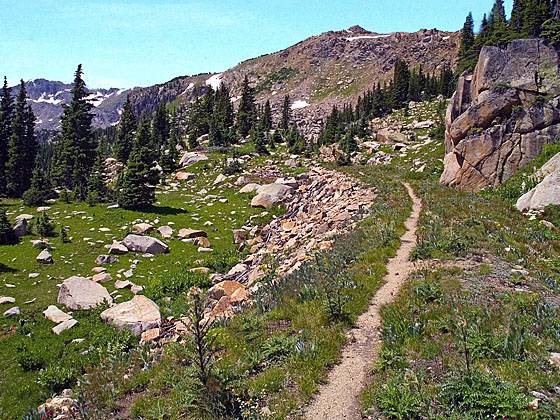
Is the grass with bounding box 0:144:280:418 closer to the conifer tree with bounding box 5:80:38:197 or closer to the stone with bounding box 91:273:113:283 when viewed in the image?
the stone with bounding box 91:273:113:283

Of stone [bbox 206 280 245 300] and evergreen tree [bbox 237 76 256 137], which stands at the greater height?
evergreen tree [bbox 237 76 256 137]

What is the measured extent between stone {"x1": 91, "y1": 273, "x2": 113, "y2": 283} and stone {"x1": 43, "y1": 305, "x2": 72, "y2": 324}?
3.65 m

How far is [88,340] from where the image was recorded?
14.8 metres

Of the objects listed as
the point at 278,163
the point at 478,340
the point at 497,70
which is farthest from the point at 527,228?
the point at 278,163

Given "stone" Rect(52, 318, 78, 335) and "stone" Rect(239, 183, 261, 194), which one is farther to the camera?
"stone" Rect(239, 183, 261, 194)

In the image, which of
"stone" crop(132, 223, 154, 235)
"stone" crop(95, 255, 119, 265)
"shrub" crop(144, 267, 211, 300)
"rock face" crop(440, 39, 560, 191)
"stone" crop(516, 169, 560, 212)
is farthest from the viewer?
"stone" crop(132, 223, 154, 235)

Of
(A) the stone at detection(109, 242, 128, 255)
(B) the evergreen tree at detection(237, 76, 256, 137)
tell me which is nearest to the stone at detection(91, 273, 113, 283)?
(A) the stone at detection(109, 242, 128, 255)

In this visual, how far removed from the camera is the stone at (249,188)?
39688 mm

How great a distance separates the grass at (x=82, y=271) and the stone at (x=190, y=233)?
766 millimetres

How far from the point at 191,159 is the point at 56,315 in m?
41.4

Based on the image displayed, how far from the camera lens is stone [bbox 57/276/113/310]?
57.7 ft

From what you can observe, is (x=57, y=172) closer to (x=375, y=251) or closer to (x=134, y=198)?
(x=134, y=198)

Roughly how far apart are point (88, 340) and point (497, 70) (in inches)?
1244

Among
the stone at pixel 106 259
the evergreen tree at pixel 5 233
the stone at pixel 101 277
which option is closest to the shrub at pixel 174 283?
the stone at pixel 101 277
